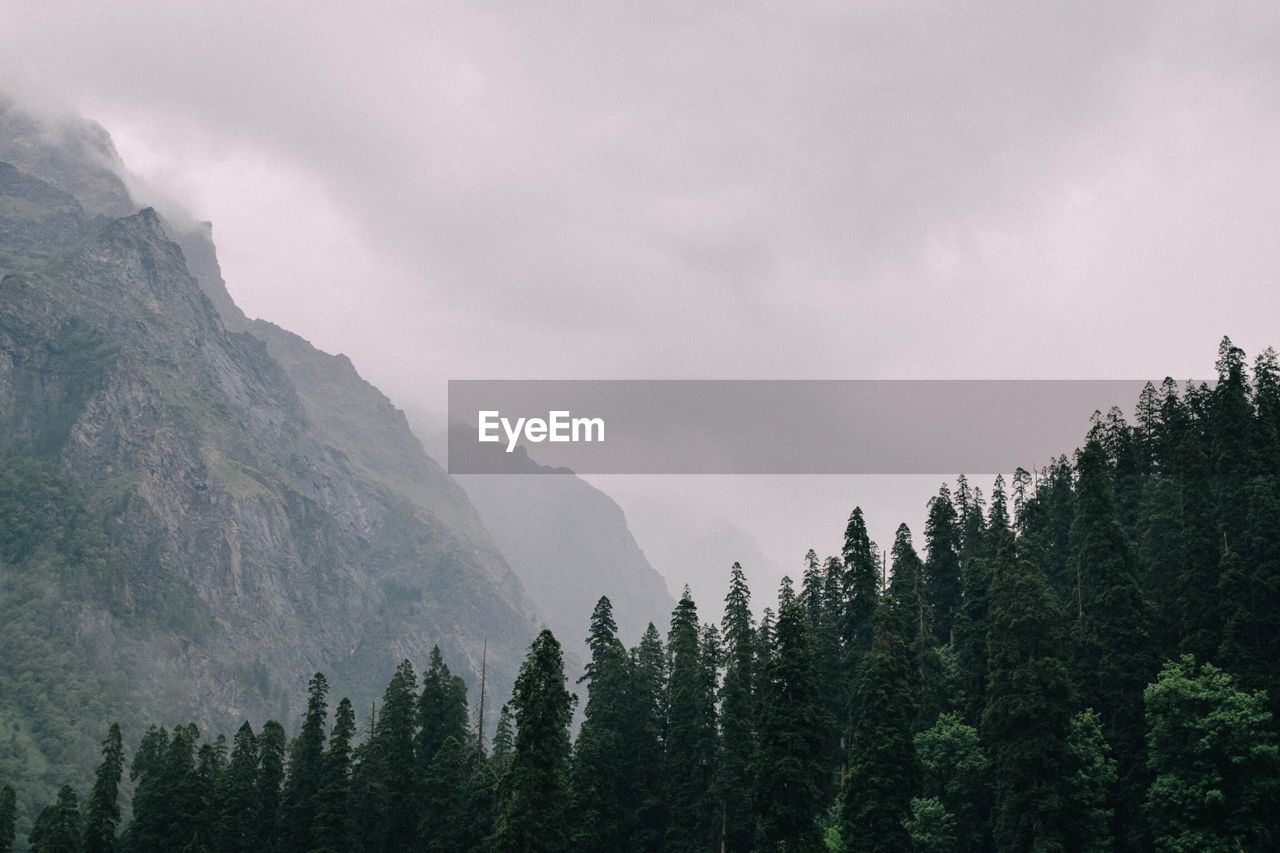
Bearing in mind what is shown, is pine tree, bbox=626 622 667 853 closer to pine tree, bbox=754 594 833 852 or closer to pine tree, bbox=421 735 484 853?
pine tree, bbox=421 735 484 853

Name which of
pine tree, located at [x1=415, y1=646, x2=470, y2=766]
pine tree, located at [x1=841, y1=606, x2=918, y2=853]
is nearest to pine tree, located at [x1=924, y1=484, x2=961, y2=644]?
pine tree, located at [x1=841, y1=606, x2=918, y2=853]

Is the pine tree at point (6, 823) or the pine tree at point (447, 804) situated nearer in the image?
the pine tree at point (447, 804)

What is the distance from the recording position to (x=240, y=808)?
298 ft

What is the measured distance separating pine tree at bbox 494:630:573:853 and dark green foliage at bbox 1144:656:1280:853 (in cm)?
3361

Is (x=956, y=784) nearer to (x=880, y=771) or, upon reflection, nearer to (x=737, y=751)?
(x=880, y=771)

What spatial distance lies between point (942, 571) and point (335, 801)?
190ft

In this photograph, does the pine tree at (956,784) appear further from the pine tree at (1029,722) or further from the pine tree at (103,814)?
the pine tree at (103,814)

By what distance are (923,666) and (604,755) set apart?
2558 cm

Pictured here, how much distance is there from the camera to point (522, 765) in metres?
63.8

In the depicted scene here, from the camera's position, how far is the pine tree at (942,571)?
10194 centimetres

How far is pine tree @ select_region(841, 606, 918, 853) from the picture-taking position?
200ft

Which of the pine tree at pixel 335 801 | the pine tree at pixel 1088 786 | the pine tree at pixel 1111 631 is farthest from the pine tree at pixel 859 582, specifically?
the pine tree at pixel 335 801

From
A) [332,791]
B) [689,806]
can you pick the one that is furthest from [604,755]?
[332,791]

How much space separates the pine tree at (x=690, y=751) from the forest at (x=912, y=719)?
20 centimetres
